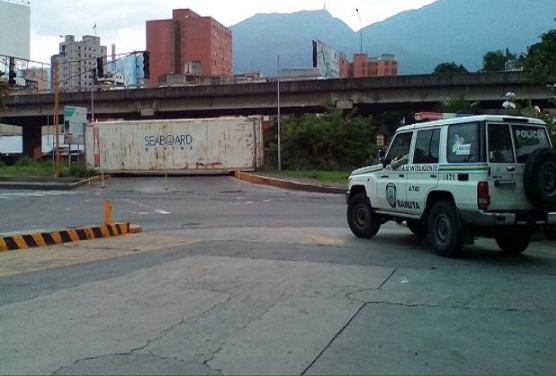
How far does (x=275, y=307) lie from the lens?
6.91 metres

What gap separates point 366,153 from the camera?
1703 inches

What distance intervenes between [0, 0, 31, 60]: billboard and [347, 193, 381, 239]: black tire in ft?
246

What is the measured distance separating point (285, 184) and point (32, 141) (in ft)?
178

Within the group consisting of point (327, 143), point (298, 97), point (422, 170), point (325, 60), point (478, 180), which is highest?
point (325, 60)

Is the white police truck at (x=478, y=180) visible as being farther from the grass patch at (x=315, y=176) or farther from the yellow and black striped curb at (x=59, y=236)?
the grass patch at (x=315, y=176)

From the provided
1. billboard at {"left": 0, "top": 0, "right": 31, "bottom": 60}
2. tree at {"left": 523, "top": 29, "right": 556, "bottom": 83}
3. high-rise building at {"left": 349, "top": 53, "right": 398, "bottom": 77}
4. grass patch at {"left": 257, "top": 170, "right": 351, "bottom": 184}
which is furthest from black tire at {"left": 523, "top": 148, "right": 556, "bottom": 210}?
high-rise building at {"left": 349, "top": 53, "right": 398, "bottom": 77}

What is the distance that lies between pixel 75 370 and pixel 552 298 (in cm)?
536

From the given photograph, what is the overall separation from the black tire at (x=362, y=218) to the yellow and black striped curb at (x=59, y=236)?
5.19 meters

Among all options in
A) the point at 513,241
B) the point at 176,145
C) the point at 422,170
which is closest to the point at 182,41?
the point at 176,145

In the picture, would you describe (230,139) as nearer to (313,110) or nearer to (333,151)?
(333,151)

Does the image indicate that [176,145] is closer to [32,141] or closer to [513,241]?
[513,241]

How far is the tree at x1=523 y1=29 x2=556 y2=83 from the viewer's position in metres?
17.0

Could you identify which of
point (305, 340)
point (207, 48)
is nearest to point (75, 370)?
point (305, 340)

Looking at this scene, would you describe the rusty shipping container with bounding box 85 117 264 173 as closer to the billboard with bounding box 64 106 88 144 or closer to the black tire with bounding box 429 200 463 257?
the billboard with bounding box 64 106 88 144
